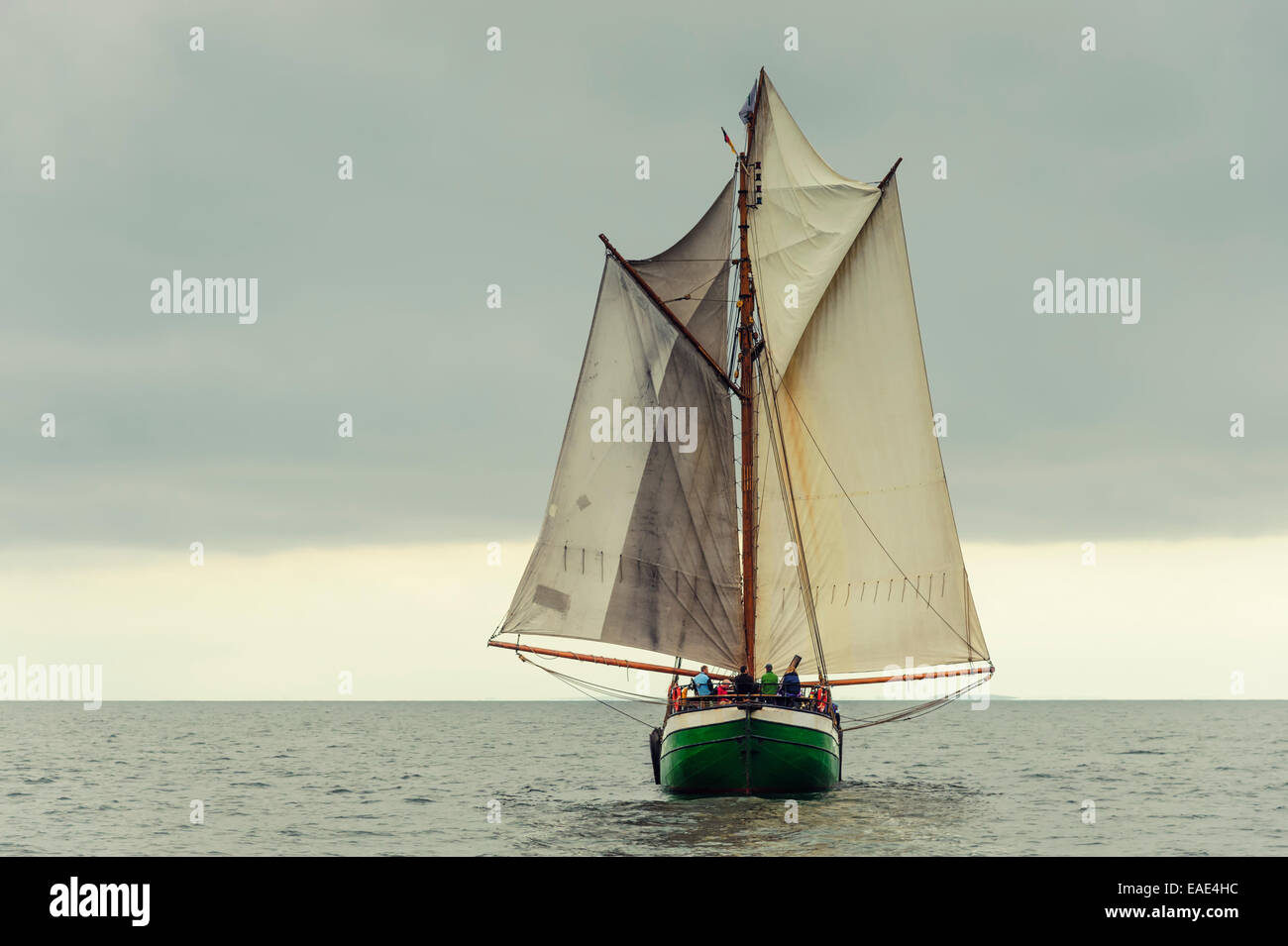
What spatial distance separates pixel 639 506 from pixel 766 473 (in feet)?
17.7

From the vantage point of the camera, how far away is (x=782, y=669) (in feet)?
151

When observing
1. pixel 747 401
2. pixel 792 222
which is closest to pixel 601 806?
pixel 747 401

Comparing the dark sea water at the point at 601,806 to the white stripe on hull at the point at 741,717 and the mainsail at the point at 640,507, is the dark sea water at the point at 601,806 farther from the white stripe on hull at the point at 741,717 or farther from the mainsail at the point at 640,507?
the mainsail at the point at 640,507

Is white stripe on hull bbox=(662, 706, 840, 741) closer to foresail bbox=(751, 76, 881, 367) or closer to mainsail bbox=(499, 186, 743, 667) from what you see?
mainsail bbox=(499, 186, 743, 667)

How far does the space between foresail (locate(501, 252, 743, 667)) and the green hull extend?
13.9ft

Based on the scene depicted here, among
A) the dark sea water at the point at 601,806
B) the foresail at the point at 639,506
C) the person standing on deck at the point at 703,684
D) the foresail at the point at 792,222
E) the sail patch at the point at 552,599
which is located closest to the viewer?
the dark sea water at the point at 601,806

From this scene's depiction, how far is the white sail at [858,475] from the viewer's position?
46.6 metres

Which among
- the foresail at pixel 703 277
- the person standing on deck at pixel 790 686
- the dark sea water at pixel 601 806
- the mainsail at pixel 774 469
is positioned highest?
the foresail at pixel 703 277

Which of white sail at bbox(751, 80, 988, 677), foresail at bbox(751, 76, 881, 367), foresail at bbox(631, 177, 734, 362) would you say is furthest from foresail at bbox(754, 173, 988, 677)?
foresail at bbox(631, 177, 734, 362)

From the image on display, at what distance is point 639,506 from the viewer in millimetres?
44719

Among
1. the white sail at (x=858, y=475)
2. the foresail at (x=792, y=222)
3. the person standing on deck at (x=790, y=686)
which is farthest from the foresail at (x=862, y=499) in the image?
the person standing on deck at (x=790, y=686)

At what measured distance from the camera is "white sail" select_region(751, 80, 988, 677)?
153 feet

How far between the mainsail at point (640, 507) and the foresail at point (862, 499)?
2306mm
